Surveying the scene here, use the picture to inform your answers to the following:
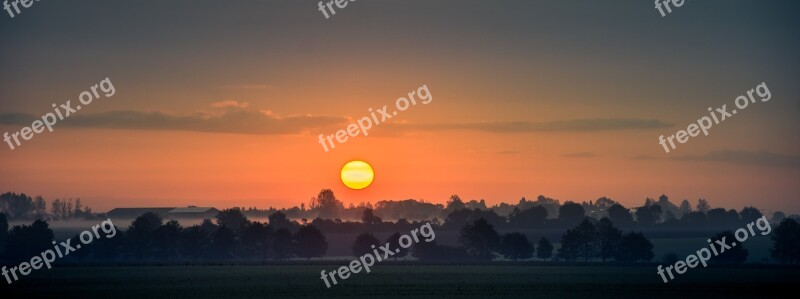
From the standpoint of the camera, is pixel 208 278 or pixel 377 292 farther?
pixel 208 278

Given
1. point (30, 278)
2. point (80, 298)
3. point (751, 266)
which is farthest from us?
point (751, 266)

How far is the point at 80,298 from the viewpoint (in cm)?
9888

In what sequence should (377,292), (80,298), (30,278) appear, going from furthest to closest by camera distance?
(30,278)
(377,292)
(80,298)

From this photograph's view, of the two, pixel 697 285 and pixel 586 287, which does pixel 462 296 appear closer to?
pixel 586 287

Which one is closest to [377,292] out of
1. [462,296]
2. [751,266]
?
[462,296]

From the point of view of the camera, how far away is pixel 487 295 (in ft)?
339

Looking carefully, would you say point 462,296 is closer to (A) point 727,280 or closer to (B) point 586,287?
(B) point 586,287

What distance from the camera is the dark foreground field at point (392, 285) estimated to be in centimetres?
10469

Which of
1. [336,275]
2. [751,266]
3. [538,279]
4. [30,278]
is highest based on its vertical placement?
[30,278]

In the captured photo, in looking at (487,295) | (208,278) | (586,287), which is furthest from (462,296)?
(208,278)

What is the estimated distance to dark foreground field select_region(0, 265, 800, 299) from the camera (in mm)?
104688

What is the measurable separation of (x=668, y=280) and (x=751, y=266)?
6086 cm

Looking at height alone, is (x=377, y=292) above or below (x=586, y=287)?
above

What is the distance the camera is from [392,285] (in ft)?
385
